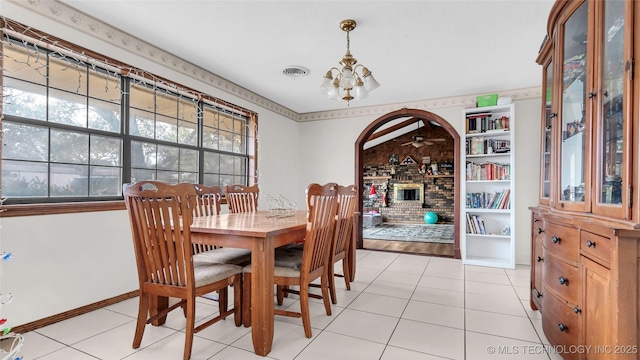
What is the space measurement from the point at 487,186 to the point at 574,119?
2760 millimetres

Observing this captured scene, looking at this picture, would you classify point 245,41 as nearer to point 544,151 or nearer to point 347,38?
point 347,38

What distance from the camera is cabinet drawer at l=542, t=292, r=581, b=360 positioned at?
1.48 meters

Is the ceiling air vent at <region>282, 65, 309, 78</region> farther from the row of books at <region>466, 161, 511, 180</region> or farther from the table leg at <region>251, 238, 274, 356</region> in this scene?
the row of books at <region>466, 161, 511, 180</region>

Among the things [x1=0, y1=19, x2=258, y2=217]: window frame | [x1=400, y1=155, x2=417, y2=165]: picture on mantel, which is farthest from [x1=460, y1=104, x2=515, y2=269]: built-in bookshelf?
[x1=400, y1=155, x2=417, y2=165]: picture on mantel

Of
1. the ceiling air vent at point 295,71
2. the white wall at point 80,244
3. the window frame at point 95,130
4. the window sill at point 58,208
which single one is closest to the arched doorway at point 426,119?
the white wall at point 80,244

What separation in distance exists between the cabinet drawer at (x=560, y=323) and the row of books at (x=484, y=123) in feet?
8.92

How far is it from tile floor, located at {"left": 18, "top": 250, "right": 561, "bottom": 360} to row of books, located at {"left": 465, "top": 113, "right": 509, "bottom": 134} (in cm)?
210

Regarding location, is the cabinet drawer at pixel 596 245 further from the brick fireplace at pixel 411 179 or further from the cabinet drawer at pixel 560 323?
the brick fireplace at pixel 411 179

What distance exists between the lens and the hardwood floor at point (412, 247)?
4.66 meters

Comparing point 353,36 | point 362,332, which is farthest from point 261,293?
point 353,36

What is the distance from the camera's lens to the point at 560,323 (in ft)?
5.31

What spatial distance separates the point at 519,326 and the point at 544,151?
1342mm

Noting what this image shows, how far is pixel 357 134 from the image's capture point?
16.2ft

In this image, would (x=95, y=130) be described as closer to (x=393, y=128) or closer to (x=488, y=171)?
(x=488, y=171)
